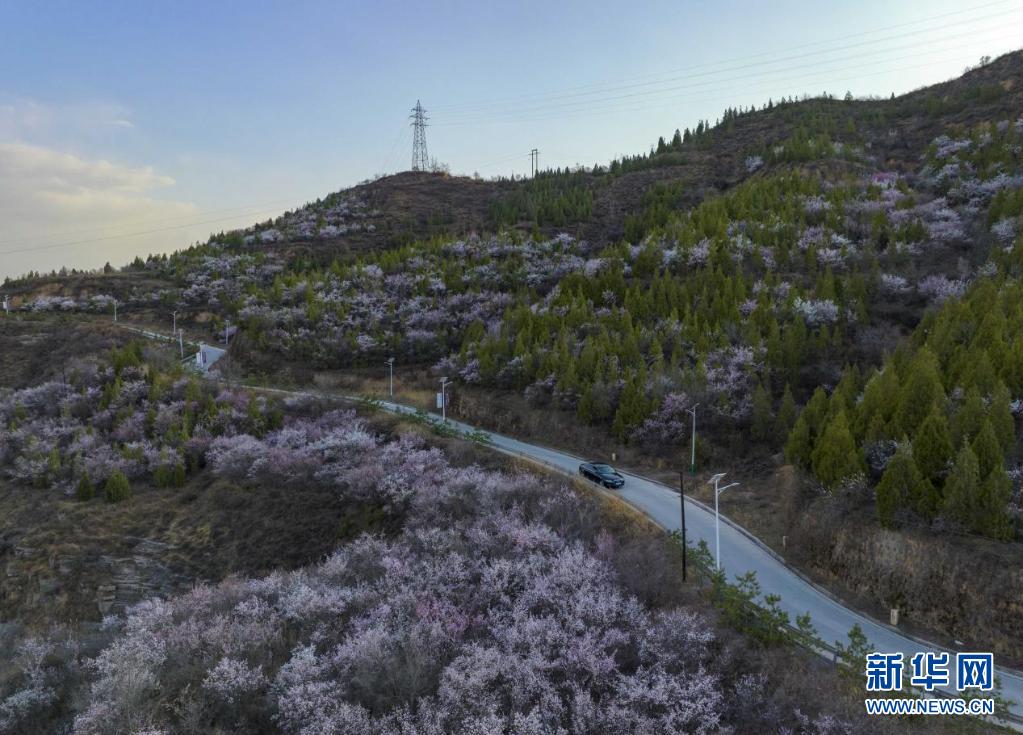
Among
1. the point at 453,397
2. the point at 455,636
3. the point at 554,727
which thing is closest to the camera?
the point at 554,727

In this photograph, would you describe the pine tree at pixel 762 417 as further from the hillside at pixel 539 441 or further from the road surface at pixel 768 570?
the road surface at pixel 768 570

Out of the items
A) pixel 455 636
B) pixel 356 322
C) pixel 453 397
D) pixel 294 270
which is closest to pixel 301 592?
pixel 455 636

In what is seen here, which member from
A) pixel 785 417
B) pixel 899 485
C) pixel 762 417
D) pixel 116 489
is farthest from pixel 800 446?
pixel 116 489

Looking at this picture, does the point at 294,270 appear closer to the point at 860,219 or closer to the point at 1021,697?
the point at 860,219

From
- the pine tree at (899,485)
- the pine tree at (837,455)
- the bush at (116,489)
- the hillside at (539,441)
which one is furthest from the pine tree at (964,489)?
the bush at (116,489)

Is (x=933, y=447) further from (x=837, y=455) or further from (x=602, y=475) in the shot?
(x=602, y=475)

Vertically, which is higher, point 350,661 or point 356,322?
point 356,322
